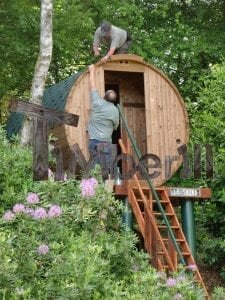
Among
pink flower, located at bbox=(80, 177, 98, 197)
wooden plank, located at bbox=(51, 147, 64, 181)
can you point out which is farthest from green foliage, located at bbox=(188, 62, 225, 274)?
pink flower, located at bbox=(80, 177, 98, 197)

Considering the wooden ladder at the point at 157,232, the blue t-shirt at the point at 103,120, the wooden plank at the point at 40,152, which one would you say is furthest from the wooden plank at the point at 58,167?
the blue t-shirt at the point at 103,120

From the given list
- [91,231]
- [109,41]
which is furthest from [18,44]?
[91,231]

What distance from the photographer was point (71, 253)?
5250 mm

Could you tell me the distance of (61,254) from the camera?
5.57 meters

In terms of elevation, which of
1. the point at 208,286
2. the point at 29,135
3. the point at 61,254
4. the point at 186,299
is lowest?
the point at 208,286

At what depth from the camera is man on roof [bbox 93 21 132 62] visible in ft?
37.3

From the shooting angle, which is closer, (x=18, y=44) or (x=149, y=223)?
(x=149, y=223)

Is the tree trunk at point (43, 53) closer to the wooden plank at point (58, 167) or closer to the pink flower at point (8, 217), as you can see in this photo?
the wooden plank at point (58, 167)

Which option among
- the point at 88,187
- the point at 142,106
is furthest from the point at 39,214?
the point at 142,106

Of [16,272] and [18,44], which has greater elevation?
[18,44]

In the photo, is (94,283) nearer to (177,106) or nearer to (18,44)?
(177,106)

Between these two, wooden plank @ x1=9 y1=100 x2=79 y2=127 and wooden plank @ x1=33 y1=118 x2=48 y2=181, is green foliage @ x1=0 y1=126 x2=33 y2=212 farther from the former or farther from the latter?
wooden plank @ x1=9 y1=100 x2=79 y2=127

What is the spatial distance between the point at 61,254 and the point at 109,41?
667 cm

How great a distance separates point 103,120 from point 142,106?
10.1 feet
